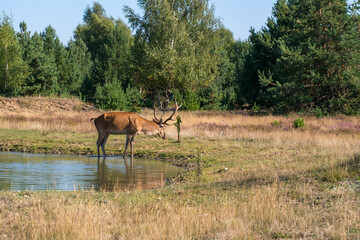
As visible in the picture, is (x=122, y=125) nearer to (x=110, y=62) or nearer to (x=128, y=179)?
(x=128, y=179)

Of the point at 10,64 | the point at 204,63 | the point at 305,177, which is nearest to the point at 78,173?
the point at 305,177

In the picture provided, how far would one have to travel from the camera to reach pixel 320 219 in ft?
21.8

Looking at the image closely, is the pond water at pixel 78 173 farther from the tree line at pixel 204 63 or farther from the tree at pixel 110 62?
the tree at pixel 110 62

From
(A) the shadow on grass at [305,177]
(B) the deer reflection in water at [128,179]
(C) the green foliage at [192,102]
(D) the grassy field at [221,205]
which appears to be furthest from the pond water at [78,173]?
(C) the green foliage at [192,102]

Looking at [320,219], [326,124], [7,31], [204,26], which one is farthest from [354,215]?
[7,31]

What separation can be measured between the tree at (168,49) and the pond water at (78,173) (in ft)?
88.1

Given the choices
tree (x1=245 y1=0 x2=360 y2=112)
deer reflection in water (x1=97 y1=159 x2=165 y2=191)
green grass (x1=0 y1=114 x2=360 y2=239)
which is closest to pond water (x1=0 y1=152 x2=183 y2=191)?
deer reflection in water (x1=97 y1=159 x2=165 y2=191)

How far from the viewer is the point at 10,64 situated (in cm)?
4631

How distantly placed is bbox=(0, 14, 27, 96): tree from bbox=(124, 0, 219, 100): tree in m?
12.2

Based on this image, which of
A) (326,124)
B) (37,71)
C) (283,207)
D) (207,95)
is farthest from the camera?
(37,71)

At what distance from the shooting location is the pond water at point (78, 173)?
11000 mm

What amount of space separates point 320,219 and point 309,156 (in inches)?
288

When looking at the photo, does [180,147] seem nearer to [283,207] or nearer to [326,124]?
[326,124]

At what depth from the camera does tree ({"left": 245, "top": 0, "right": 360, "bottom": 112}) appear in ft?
99.7
